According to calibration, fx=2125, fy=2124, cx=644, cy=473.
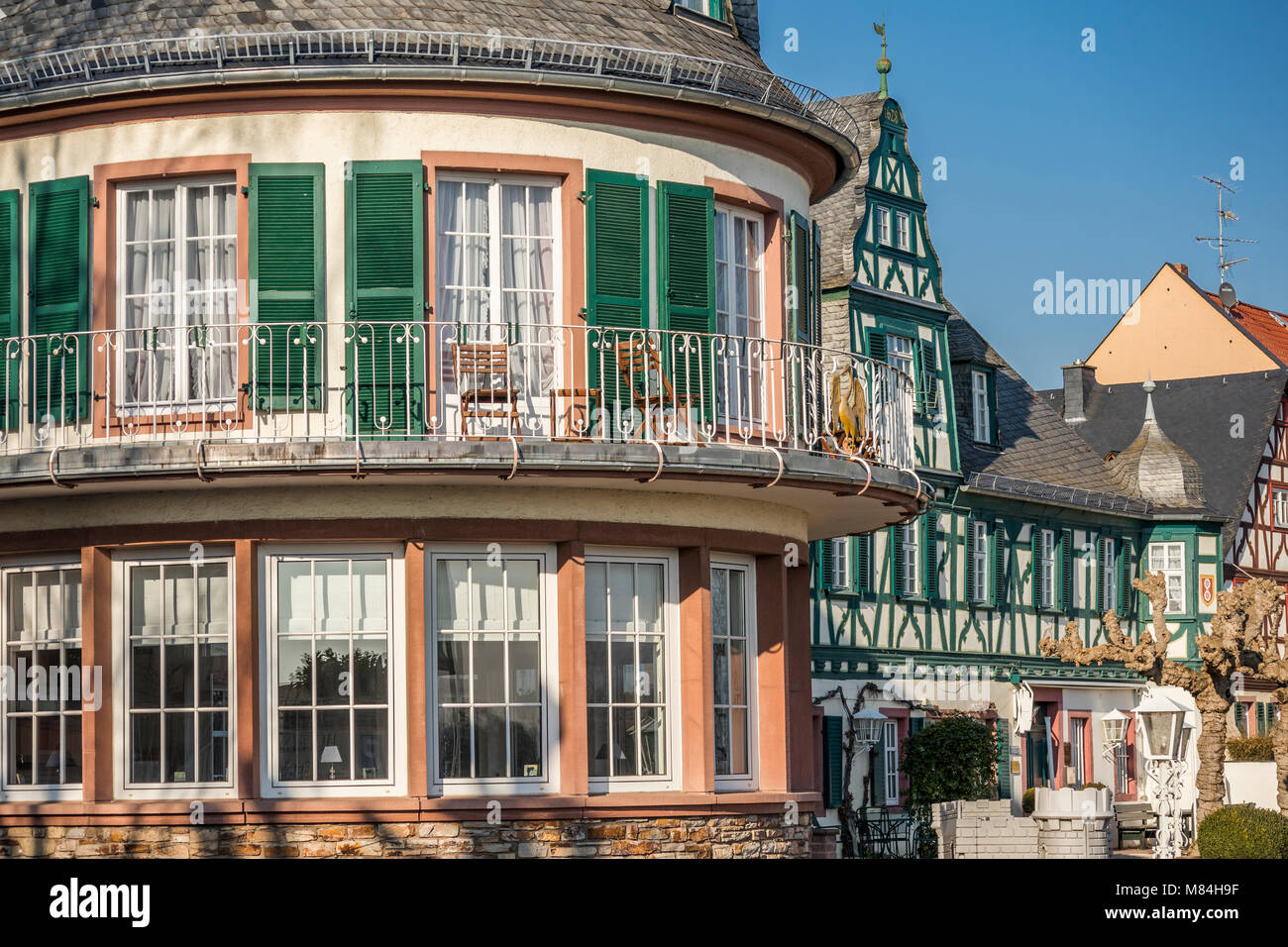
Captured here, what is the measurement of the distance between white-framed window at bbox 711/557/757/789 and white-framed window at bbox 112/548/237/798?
445 centimetres

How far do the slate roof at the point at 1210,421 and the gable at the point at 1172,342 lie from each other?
2373mm

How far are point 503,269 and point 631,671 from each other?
375cm

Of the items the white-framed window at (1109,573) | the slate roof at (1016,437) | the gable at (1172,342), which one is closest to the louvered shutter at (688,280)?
the slate roof at (1016,437)

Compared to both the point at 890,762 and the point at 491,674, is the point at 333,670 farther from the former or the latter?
the point at 890,762

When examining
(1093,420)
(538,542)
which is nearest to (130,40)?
(538,542)

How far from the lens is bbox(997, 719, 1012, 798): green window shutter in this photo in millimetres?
40844

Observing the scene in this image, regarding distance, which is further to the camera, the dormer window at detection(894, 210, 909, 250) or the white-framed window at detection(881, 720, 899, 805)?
the dormer window at detection(894, 210, 909, 250)

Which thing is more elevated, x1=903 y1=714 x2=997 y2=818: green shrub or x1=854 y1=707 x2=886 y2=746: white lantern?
x1=854 y1=707 x2=886 y2=746: white lantern

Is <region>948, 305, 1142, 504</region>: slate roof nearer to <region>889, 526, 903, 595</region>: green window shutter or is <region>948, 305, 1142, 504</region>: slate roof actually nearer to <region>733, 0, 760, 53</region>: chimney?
<region>889, 526, 903, 595</region>: green window shutter

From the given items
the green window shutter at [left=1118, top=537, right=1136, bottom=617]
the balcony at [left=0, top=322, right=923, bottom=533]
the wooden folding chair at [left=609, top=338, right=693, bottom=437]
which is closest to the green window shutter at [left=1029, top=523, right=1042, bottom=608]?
the green window shutter at [left=1118, top=537, right=1136, bottom=617]

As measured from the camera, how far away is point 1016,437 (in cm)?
4584

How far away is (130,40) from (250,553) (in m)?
4.81

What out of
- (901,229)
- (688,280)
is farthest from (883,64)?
(688,280)
